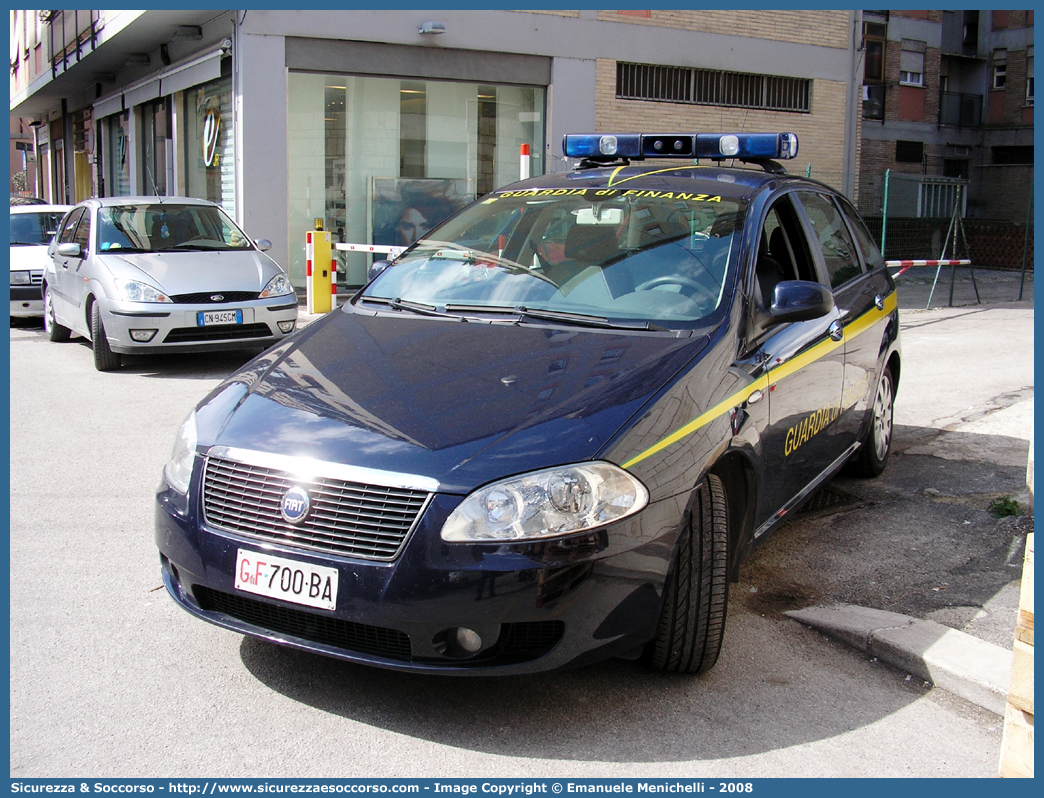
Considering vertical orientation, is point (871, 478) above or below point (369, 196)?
below

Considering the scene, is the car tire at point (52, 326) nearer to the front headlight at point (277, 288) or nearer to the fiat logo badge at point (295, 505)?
the front headlight at point (277, 288)

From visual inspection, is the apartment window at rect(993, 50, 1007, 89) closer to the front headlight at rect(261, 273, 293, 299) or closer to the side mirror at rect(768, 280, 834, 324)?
the front headlight at rect(261, 273, 293, 299)

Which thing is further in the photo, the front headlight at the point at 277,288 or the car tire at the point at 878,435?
the front headlight at the point at 277,288

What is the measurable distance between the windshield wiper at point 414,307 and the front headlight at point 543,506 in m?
1.24

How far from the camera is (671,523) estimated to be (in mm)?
3010

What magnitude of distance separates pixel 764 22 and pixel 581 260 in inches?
654

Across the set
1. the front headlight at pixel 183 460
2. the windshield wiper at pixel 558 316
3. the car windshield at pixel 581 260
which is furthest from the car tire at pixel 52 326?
the front headlight at pixel 183 460

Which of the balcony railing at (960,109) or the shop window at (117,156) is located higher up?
the balcony railing at (960,109)

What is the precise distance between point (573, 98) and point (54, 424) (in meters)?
11.8

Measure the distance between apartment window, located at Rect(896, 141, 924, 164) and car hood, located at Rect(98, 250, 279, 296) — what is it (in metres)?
26.1

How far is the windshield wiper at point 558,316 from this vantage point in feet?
12.2

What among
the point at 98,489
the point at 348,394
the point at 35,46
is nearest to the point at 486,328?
the point at 348,394

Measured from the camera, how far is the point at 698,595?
3213 mm
